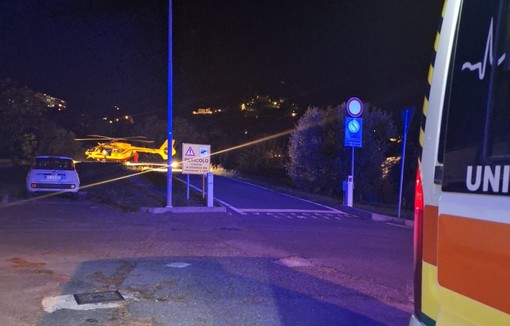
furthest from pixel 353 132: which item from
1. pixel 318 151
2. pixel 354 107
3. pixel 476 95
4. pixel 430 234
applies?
pixel 476 95

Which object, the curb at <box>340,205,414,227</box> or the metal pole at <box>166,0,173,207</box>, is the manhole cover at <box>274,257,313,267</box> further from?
the metal pole at <box>166,0,173,207</box>

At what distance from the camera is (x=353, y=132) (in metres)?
17.4

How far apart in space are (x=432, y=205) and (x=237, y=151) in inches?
1490

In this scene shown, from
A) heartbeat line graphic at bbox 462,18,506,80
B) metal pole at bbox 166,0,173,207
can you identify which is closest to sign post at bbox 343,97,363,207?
metal pole at bbox 166,0,173,207

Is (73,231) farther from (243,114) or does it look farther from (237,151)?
(243,114)

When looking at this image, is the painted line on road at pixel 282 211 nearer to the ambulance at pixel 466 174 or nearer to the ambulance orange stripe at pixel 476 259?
the ambulance at pixel 466 174

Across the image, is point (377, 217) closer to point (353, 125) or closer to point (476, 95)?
point (353, 125)

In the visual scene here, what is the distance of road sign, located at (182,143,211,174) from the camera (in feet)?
54.7

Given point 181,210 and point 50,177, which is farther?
point 50,177

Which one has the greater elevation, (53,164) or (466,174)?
(466,174)

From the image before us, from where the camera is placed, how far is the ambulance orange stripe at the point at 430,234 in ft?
7.42

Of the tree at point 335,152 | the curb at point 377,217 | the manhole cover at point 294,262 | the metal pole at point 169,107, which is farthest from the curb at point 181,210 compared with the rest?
the tree at point 335,152

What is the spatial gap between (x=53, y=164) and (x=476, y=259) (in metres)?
16.9

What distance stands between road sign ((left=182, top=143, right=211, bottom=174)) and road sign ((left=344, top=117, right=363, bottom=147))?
4.75 metres
